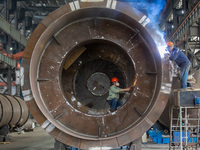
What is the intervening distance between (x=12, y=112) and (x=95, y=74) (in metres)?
7.49

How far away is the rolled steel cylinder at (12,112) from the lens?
1027cm

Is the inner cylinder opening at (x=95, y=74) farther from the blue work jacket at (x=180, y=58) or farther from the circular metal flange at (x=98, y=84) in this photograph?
→ the blue work jacket at (x=180, y=58)

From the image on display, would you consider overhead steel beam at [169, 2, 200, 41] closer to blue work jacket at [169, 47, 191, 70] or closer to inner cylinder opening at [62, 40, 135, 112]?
blue work jacket at [169, 47, 191, 70]

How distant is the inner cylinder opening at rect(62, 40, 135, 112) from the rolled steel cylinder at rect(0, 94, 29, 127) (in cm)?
638

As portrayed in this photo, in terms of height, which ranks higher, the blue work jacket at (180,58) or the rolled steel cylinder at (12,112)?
the blue work jacket at (180,58)

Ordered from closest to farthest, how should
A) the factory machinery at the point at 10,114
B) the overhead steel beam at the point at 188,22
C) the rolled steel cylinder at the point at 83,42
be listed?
the rolled steel cylinder at the point at 83,42, the factory machinery at the point at 10,114, the overhead steel beam at the point at 188,22

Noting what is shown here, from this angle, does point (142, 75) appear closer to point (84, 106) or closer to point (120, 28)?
point (120, 28)

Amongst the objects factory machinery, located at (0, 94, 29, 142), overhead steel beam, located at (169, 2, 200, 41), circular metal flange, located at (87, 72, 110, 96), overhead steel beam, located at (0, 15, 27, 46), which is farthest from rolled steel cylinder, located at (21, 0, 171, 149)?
overhead steel beam, located at (0, 15, 27, 46)

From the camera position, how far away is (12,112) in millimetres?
11211

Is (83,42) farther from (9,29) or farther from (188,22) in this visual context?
(9,29)

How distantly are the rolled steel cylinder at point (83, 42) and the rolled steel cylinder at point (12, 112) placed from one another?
7.05 metres

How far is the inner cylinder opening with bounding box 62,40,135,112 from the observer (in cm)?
466

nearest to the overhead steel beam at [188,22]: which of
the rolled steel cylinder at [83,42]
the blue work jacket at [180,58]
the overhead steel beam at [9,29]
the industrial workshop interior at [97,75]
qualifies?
the blue work jacket at [180,58]

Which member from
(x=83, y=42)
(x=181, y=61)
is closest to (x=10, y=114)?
(x=83, y=42)
